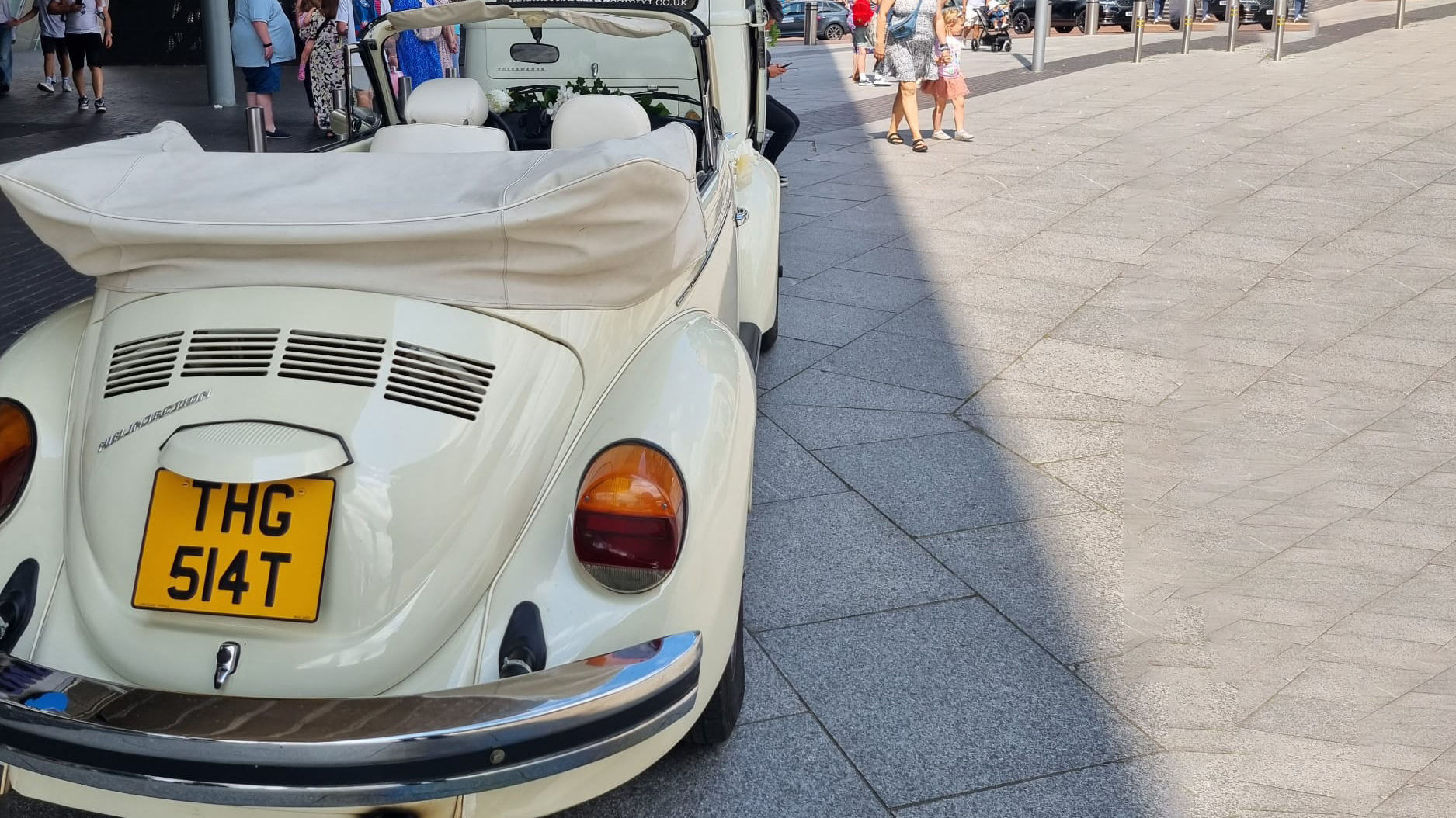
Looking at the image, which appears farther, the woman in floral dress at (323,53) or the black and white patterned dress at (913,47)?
the woman in floral dress at (323,53)

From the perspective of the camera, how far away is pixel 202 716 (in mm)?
2199

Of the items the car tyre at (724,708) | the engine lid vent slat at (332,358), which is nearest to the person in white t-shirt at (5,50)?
the engine lid vent slat at (332,358)

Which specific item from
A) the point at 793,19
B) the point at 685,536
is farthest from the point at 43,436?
the point at 793,19

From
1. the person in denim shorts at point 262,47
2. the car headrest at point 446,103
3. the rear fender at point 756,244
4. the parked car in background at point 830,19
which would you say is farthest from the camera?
the parked car in background at point 830,19

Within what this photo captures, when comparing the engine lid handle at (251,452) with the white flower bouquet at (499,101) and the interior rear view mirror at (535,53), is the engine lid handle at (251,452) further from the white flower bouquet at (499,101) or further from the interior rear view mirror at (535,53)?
the interior rear view mirror at (535,53)

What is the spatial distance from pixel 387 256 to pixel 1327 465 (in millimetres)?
3689

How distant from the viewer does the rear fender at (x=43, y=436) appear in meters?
2.63

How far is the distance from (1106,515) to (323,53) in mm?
9691

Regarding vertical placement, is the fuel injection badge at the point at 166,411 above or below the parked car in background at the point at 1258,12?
below

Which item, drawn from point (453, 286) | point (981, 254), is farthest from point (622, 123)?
point (981, 254)

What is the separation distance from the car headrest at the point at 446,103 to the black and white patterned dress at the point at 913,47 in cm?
730

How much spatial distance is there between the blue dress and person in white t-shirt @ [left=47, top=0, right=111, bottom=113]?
632cm

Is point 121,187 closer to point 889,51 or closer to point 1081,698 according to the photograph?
point 1081,698

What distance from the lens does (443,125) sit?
4.25 meters
